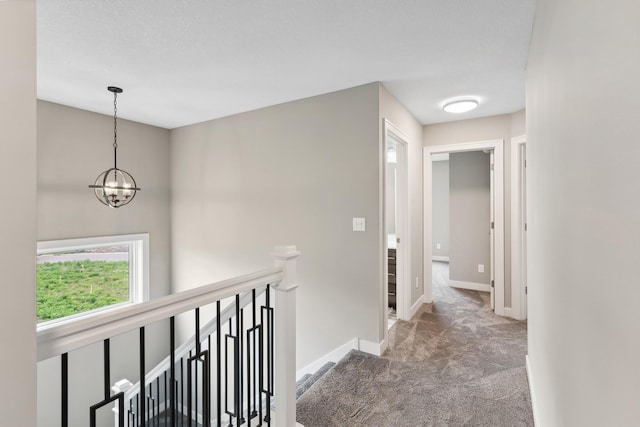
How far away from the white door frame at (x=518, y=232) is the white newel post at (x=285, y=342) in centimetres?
304

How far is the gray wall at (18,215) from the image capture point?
2.29 ft

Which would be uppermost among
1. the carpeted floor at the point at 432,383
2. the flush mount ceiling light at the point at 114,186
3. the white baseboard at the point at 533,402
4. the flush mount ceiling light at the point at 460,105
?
the flush mount ceiling light at the point at 460,105

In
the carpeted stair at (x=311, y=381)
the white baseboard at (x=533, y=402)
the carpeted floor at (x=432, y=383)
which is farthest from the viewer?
the carpeted stair at (x=311, y=381)

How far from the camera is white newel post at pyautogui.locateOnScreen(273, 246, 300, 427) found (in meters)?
1.71

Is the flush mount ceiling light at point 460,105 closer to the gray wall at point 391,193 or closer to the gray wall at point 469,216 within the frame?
the gray wall at point 469,216

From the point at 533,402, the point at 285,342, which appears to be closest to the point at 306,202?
the point at 285,342

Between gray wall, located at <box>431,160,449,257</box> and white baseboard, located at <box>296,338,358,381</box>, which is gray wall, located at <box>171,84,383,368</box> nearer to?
white baseboard, located at <box>296,338,358,381</box>

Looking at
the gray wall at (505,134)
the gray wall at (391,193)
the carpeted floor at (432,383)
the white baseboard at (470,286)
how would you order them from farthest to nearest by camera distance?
the gray wall at (391,193), the white baseboard at (470,286), the gray wall at (505,134), the carpeted floor at (432,383)

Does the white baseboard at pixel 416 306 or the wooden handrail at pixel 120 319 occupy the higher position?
the wooden handrail at pixel 120 319

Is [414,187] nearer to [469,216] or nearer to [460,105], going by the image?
[460,105]

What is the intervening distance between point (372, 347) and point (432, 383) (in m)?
0.58

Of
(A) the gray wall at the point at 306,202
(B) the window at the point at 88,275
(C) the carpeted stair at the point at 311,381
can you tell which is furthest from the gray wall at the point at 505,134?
(B) the window at the point at 88,275

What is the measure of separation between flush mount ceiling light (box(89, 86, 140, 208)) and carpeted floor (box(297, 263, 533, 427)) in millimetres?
2512

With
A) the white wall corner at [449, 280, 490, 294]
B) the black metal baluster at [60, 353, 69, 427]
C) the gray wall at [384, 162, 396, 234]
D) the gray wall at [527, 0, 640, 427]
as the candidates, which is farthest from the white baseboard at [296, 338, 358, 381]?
the gray wall at [384, 162, 396, 234]
